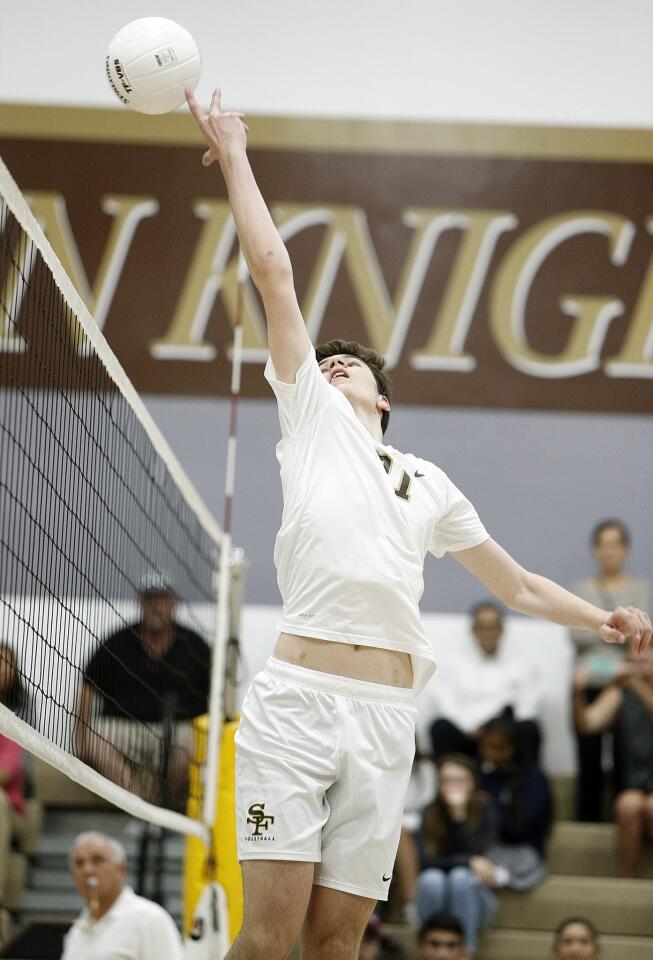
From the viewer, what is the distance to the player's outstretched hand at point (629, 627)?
3.68m

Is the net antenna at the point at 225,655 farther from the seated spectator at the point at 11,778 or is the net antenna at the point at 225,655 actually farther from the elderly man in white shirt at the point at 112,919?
the seated spectator at the point at 11,778

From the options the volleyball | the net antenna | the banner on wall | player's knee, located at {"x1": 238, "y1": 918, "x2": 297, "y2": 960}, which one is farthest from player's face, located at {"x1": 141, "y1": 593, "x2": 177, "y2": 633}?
player's knee, located at {"x1": 238, "y1": 918, "x2": 297, "y2": 960}

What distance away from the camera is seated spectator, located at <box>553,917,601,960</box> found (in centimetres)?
748

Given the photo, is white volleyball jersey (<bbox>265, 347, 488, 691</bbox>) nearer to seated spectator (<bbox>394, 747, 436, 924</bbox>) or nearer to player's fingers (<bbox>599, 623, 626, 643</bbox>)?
player's fingers (<bbox>599, 623, 626, 643</bbox>)

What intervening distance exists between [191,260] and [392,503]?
7680mm

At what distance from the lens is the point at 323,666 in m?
3.33

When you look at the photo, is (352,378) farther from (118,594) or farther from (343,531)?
(118,594)

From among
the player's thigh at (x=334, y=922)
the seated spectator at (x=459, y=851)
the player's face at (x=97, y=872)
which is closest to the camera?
the player's thigh at (x=334, y=922)

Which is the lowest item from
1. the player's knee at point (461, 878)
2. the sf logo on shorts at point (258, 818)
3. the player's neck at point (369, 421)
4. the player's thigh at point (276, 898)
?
the player's knee at point (461, 878)

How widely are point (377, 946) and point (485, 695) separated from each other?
250 centimetres

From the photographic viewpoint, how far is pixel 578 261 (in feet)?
35.1

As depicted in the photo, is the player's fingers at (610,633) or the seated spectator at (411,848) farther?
the seated spectator at (411,848)

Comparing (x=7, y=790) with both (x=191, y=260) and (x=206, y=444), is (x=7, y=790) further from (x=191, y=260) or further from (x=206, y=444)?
(x=191, y=260)

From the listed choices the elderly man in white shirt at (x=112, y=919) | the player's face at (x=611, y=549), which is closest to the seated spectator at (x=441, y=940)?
the elderly man in white shirt at (x=112, y=919)
